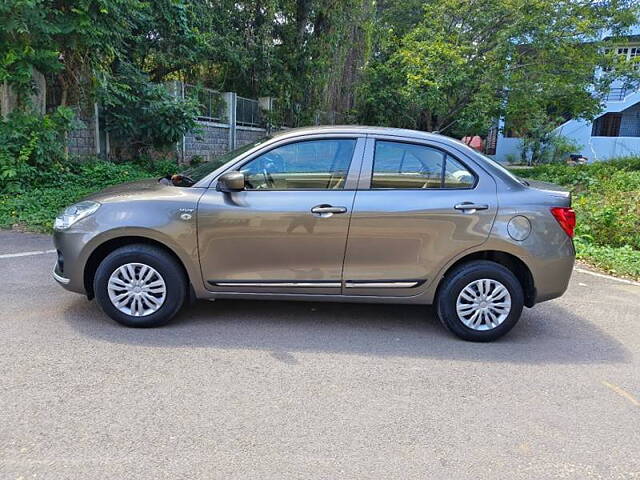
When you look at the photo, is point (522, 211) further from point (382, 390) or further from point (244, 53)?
point (244, 53)

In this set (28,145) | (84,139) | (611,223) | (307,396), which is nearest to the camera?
(307,396)

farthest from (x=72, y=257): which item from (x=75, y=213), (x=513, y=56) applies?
(x=513, y=56)

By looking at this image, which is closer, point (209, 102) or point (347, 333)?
point (347, 333)

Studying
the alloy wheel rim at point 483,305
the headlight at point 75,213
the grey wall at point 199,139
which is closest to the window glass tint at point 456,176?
the alloy wheel rim at point 483,305

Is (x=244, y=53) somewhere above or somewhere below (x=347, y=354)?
above

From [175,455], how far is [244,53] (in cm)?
1387

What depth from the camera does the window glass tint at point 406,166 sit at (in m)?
4.03

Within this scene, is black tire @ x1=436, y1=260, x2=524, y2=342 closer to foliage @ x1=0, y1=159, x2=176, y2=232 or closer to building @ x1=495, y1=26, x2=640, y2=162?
foliage @ x1=0, y1=159, x2=176, y2=232

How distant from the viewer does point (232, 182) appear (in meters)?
3.85

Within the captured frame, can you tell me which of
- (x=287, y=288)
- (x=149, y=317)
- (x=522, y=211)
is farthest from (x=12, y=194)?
(x=522, y=211)

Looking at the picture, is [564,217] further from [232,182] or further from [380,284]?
[232,182]

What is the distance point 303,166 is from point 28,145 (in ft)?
22.4

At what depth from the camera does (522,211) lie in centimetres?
392

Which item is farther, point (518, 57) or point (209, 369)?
point (518, 57)
